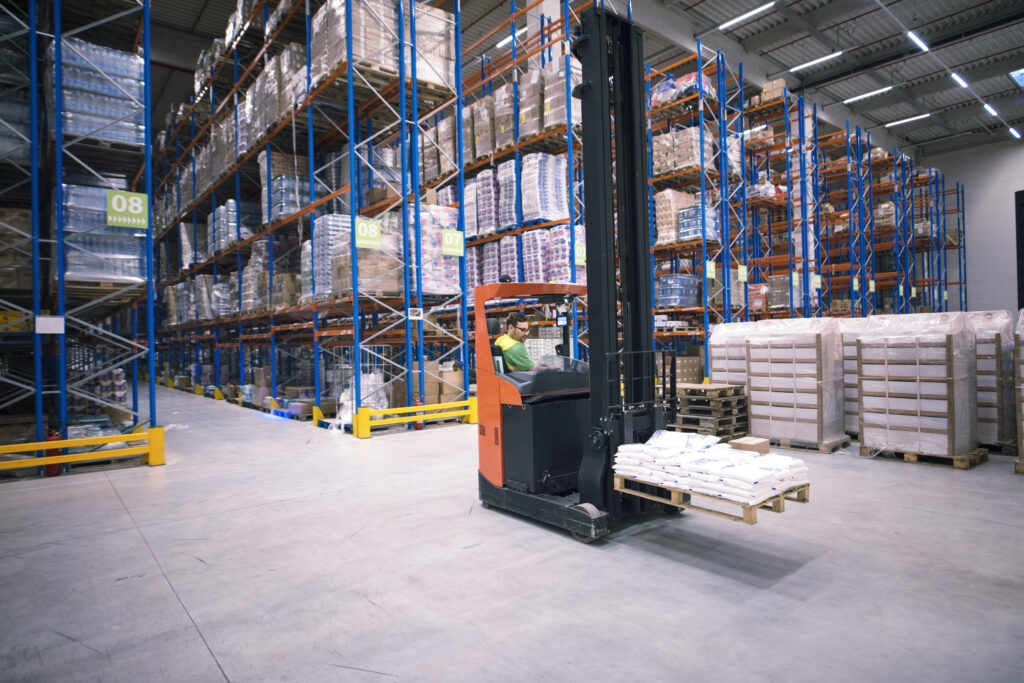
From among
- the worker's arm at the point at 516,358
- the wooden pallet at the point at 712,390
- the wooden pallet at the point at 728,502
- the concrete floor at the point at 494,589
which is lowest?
the concrete floor at the point at 494,589

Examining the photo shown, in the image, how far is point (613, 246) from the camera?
3949 millimetres

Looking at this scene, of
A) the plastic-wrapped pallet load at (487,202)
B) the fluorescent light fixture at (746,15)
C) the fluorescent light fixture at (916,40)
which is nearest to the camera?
the plastic-wrapped pallet load at (487,202)

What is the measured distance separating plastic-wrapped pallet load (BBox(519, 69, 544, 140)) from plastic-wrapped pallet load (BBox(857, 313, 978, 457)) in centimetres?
646

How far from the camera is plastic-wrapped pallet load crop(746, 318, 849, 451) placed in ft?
21.7

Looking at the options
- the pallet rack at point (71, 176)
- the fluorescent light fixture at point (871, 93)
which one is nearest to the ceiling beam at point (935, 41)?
the fluorescent light fixture at point (871, 93)

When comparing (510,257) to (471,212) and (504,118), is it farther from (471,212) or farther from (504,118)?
(504,118)

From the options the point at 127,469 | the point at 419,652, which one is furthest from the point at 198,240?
the point at 419,652

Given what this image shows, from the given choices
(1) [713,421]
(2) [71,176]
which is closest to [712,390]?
(1) [713,421]

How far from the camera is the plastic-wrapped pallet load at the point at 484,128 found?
1107 cm

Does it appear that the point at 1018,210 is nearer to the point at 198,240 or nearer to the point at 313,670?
the point at 313,670

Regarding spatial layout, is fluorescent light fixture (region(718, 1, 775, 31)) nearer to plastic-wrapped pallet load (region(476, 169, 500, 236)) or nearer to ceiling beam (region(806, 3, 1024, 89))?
ceiling beam (region(806, 3, 1024, 89))

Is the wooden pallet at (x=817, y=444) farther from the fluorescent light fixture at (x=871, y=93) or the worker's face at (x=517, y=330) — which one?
the fluorescent light fixture at (x=871, y=93)

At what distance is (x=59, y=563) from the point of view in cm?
360

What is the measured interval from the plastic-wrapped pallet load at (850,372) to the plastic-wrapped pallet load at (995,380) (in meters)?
1.14
